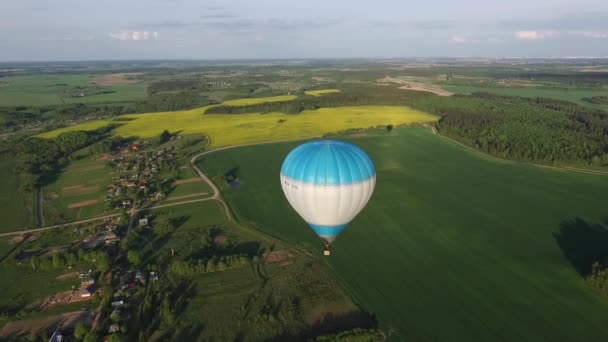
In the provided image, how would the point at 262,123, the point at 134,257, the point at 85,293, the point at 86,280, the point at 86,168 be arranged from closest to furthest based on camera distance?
the point at 85,293 < the point at 86,280 < the point at 134,257 < the point at 86,168 < the point at 262,123

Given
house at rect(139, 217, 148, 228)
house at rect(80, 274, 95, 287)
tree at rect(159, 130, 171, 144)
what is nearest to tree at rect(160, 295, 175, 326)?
house at rect(80, 274, 95, 287)

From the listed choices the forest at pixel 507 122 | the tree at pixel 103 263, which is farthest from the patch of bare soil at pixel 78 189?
the forest at pixel 507 122

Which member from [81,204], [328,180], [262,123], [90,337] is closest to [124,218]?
[81,204]

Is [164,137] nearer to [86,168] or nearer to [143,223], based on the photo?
[86,168]

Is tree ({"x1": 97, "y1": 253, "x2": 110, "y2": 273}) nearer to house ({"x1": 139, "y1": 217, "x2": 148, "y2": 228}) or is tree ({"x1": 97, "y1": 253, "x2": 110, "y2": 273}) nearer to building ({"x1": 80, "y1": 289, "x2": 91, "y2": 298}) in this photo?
building ({"x1": 80, "y1": 289, "x2": 91, "y2": 298})

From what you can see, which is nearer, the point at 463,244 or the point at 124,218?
the point at 463,244

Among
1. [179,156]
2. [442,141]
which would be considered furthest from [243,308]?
[442,141]

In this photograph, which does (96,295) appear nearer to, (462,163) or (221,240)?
(221,240)
